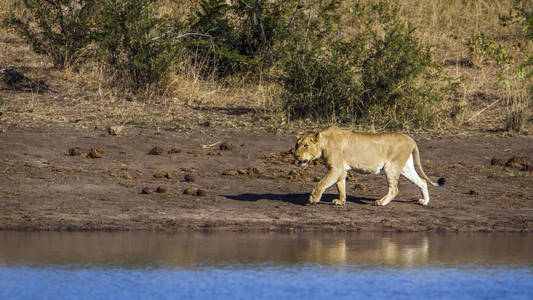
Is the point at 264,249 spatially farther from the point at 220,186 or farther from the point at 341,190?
the point at 220,186

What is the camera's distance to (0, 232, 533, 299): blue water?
5.86m

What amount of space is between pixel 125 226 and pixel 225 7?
30.8 ft

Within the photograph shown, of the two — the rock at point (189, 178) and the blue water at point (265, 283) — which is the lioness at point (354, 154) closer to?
the rock at point (189, 178)

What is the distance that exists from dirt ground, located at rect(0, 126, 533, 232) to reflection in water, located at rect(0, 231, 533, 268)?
0.38m

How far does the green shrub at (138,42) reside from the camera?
48.1ft

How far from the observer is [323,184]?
877 cm

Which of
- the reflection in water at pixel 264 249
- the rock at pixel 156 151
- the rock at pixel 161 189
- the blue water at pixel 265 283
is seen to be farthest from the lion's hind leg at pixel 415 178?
the rock at pixel 156 151

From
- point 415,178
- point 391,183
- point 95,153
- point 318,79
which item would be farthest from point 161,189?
point 318,79

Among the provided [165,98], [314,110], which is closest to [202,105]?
[165,98]

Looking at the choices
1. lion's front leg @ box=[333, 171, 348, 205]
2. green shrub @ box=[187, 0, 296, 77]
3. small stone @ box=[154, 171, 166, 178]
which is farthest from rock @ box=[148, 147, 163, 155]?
green shrub @ box=[187, 0, 296, 77]

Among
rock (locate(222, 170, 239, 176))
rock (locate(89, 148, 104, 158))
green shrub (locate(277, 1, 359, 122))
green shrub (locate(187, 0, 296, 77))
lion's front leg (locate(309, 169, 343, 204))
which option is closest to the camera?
lion's front leg (locate(309, 169, 343, 204))

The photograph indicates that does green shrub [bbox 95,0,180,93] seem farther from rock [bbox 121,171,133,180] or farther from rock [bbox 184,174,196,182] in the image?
rock [bbox 184,174,196,182]

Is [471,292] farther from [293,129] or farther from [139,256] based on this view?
[293,129]

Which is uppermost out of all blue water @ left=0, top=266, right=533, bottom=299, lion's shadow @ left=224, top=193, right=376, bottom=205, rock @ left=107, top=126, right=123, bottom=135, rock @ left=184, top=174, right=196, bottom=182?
rock @ left=107, top=126, right=123, bottom=135
